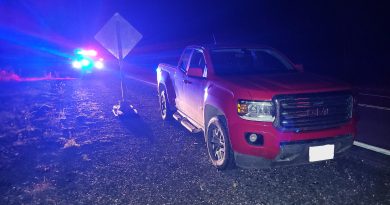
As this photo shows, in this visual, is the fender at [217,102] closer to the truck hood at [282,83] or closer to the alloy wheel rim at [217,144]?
the truck hood at [282,83]

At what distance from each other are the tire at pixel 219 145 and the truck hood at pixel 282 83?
2.06ft

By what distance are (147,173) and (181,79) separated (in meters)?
2.24

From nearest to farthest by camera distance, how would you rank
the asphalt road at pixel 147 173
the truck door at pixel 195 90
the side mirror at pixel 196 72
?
the asphalt road at pixel 147 173
the side mirror at pixel 196 72
the truck door at pixel 195 90

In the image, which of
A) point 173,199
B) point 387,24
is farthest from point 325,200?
point 387,24

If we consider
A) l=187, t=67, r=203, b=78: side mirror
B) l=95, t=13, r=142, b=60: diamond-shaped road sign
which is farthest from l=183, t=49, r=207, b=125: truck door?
l=95, t=13, r=142, b=60: diamond-shaped road sign

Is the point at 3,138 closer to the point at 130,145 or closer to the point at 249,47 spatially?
the point at 130,145

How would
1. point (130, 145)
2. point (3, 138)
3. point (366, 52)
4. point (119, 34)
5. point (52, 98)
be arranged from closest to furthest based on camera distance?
point (130, 145), point (3, 138), point (119, 34), point (52, 98), point (366, 52)

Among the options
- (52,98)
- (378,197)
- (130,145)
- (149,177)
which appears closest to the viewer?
(378,197)

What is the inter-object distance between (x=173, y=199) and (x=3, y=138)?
482 cm

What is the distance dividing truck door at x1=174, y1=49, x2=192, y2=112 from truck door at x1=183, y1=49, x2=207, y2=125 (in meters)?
0.22

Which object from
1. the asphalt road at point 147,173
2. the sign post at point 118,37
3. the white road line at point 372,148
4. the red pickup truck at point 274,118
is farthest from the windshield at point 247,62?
the sign post at point 118,37

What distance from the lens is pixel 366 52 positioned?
20.7 meters

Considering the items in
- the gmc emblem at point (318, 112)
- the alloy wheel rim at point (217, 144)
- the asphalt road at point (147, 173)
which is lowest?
the asphalt road at point (147, 173)

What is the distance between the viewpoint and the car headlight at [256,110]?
395cm
